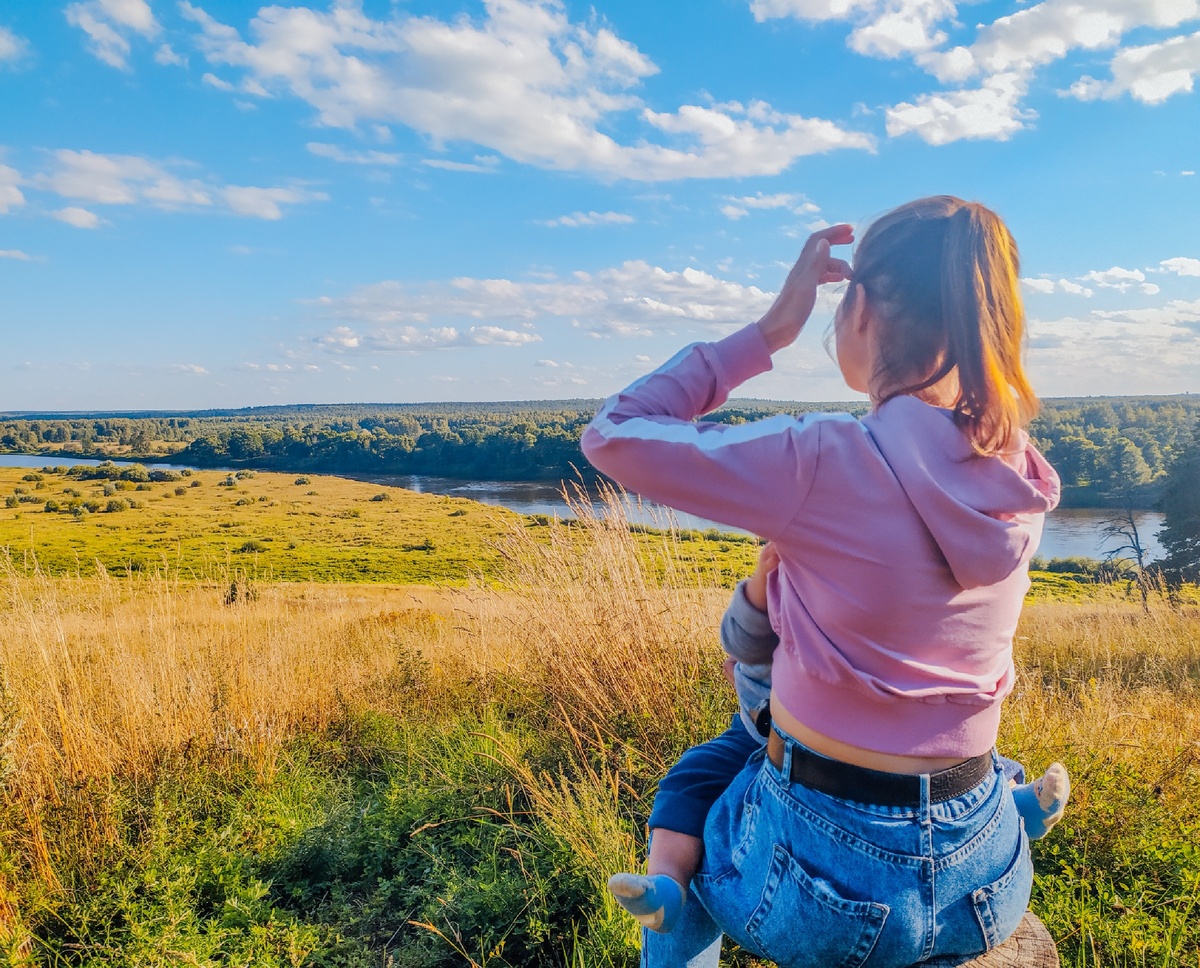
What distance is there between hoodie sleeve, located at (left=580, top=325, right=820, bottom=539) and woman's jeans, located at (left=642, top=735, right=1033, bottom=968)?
379mm

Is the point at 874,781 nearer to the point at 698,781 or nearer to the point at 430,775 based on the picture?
the point at 698,781

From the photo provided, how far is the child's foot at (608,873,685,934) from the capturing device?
0.98 metres

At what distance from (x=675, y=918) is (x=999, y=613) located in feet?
2.21

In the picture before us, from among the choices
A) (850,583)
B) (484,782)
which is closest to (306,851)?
(484,782)

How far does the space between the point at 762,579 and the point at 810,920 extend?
0.48 metres

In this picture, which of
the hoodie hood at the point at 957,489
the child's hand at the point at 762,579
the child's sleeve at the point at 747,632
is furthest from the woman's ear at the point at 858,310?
the child's sleeve at the point at 747,632

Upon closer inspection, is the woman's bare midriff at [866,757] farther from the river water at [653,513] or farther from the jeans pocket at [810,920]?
the river water at [653,513]

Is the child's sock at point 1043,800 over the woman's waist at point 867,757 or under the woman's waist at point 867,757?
under

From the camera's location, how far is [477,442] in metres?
93.8

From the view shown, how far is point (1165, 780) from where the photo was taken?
99.9 inches

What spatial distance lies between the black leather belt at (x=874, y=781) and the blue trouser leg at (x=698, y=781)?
24 cm

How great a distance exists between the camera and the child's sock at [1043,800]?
1203mm

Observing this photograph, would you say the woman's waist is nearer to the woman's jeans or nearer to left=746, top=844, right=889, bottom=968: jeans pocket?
the woman's jeans

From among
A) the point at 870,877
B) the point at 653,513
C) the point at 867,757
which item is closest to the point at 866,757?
the point at 867,757
